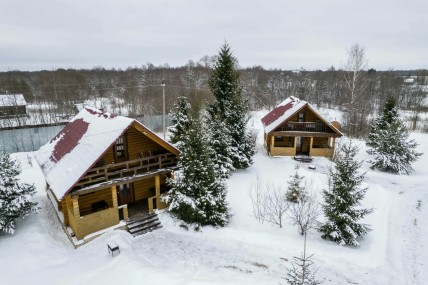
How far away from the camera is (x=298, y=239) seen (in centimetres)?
1421

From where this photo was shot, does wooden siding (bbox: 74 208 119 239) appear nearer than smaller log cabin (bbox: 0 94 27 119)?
Yes

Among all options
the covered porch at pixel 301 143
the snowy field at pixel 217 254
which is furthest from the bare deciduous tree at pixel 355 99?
the snowy field at pixel 217 254

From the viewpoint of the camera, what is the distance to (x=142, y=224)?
51.5 ft

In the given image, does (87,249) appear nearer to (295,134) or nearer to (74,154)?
(74,154)

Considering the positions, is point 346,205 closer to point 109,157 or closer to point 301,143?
point 109,157

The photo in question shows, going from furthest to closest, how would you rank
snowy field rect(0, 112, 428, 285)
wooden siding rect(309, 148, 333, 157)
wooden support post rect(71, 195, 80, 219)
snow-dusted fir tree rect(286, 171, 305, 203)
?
wooden siding rect(309, 148, 333, 157)
snow-dusted fir tree rect(286, 171, 305, 203)
wooden support post rect(71, 195, 80, 219)
snowy field rect(0, 112, 428, 285)

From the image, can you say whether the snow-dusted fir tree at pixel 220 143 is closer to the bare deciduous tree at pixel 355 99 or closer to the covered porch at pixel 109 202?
the covered porch at pixel 109 202

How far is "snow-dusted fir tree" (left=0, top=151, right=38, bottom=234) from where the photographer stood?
14.1 m

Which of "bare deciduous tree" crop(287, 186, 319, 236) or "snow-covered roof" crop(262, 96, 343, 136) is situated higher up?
→ "snow-covered roof" crop(262, 96, 343, 136)

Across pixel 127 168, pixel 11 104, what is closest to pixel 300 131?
A: pixel 127 168

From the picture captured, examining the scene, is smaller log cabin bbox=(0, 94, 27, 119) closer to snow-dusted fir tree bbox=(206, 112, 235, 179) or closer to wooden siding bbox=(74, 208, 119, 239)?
snow-dusted fir tree bbox=(206, 112, 235, 179)

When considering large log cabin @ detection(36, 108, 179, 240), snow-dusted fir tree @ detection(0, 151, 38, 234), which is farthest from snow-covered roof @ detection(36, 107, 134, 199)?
snow-dusted fir tree @ detection(0, 151, 38, 234)

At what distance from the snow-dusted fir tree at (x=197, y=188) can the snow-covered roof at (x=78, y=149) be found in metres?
3.63

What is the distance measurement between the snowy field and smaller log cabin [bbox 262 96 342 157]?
11.2 metres
